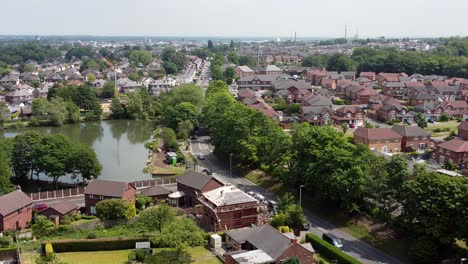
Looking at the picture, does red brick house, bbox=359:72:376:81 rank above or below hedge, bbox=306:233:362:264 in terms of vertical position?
above

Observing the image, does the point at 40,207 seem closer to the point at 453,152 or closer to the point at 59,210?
the point at 59,210

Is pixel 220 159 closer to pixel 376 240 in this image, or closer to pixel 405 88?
pixel 376 240

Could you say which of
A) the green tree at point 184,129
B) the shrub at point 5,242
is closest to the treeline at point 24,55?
the green tree at point 184,129

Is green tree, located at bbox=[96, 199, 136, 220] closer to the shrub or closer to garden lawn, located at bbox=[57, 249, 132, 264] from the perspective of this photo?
garden lawn, located at bbox=[57, 249, 132, 264]

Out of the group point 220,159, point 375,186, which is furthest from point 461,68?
point 375,186

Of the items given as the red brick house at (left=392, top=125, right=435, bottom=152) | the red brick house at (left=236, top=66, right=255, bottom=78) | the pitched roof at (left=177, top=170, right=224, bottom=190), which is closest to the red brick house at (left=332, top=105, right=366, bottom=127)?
the red brick house at (left=392, top=125, right=435, bottom=152)

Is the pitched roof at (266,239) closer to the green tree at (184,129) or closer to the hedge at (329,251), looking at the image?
the hedge at (329,251)
